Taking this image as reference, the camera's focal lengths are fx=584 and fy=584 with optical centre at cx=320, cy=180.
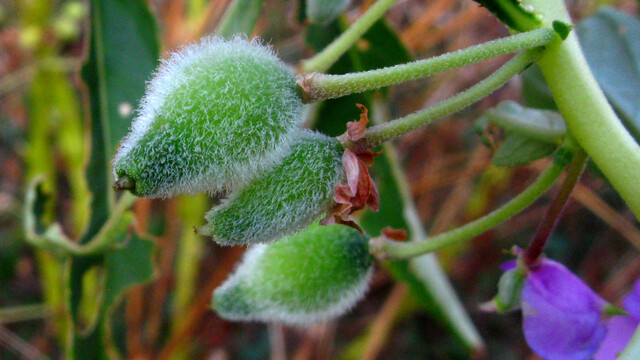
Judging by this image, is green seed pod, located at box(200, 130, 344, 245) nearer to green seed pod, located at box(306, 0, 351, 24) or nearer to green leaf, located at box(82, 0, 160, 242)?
green seed pod, located at box(306, 0, 351, 24)

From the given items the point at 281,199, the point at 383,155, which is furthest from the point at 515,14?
the point at 383,155

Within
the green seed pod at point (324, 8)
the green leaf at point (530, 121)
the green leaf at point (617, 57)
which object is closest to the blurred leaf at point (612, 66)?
the green leaf at point (617, 57)

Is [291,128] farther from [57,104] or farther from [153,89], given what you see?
[57,104]

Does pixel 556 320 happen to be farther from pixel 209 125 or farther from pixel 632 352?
pixel 209 125

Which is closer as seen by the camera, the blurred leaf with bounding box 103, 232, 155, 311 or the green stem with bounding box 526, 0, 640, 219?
the green stem with bounding box 526, 0, 640, 219

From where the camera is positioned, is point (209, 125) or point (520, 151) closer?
point (209, 125)

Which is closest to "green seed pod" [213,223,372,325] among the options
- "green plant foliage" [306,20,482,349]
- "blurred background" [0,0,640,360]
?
"green plant foliage" [306,20,482,349]
